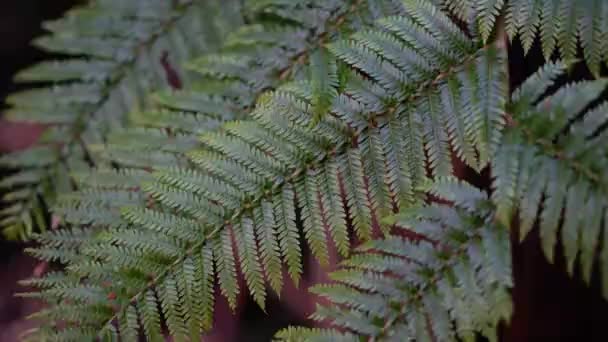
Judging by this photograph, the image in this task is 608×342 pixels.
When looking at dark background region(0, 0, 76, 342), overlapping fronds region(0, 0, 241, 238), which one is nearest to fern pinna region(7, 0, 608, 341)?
overlapping fronds region(0, 0, 241, 238)

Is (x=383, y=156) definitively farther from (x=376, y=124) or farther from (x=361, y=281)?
(x=361, y=281)

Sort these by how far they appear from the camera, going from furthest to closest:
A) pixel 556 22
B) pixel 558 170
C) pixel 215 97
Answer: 1. pixel 215 97
2. pixel 556 22
3. pixel 558 170

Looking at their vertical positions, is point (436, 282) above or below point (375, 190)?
below

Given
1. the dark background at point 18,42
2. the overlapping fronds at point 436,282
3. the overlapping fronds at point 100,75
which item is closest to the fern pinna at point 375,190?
the overlapping fronds at point 436,282

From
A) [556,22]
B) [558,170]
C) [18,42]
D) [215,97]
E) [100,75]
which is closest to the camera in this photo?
[558,170]

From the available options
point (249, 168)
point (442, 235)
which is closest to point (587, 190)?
point (442, 235)

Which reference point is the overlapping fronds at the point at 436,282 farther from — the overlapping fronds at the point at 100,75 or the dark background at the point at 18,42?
the dark background at the point at 18,42

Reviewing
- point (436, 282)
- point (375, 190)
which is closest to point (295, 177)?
point (375, 190)

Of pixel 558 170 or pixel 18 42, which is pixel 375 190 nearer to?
pixel 558 170
